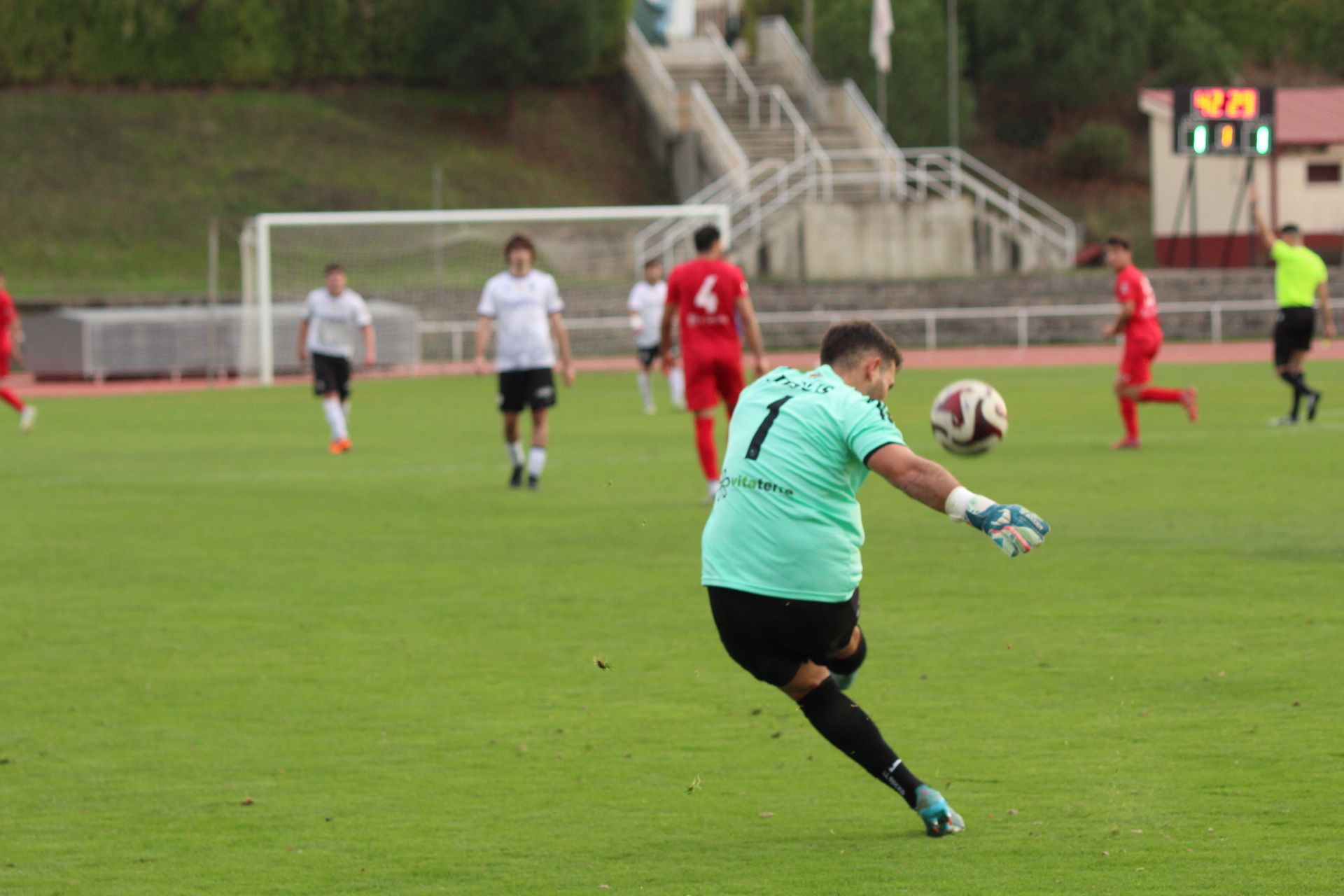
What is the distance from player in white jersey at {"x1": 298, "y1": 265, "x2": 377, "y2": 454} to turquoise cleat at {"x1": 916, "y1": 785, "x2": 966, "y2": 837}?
14.7 m

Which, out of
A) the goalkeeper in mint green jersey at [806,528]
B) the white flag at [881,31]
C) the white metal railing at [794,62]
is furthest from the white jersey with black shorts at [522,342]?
the white metal railing at [794,62]

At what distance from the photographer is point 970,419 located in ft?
19.5

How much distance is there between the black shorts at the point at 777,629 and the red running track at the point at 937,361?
87.9ft

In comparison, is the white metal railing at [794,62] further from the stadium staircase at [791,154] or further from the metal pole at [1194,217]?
the metal pole at [1194,217]

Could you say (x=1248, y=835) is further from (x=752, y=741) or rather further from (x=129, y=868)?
(x=129, y=868)

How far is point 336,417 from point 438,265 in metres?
20.1

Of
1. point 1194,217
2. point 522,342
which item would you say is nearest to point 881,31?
point 1194,217

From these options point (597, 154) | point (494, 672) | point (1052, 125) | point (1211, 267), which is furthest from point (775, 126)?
point (494, 672)

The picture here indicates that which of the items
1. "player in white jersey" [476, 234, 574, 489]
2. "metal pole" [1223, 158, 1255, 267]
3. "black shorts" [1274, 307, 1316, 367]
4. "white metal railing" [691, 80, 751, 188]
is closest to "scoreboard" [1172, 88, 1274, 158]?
"black shorts" [1274, 307, 1316, 367]

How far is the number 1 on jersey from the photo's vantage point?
5641 millimetres

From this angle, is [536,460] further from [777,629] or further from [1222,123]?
[1222,123]

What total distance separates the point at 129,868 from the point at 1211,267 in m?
45.7

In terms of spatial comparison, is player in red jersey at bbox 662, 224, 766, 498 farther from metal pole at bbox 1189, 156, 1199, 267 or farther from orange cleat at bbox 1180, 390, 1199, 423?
metal pole at bbox 1189, 156, 1199, 267

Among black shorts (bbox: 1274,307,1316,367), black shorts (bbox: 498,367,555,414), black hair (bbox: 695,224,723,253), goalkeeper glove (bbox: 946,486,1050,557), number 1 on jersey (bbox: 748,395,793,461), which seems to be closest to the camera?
goalkeeper glove (bbox: 946,486,1050,557)
